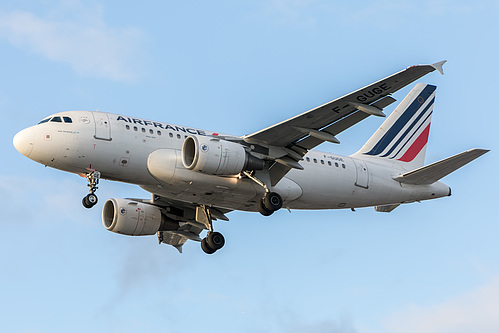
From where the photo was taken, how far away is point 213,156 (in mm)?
36062

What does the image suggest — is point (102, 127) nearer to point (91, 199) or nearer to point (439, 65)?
point (91, 199)

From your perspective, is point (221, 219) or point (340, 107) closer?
point (340, 107)

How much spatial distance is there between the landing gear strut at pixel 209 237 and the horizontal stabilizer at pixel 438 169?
29.8ft

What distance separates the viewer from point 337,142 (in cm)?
3694

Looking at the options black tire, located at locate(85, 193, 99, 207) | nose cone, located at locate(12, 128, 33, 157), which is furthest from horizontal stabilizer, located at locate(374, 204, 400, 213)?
nose cone, located at locate(12, 128, 33, 157)

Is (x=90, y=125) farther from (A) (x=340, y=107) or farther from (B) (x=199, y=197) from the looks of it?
(A) (x=340, y=107)

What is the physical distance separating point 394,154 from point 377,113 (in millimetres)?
9548

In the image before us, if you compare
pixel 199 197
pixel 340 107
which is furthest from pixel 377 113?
pixel 199 197

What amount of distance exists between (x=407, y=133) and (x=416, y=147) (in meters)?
0.89

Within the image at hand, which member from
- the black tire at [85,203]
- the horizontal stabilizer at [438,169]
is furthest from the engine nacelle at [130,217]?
the horizontal stabilizer at [438,169]

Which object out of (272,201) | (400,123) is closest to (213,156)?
(272,201)

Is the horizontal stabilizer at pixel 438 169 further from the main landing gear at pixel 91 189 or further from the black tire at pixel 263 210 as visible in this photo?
the main landing gear at pixel 91 189

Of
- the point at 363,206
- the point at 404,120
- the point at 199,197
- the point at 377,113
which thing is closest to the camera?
the point at 377,113

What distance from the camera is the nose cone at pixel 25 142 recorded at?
35812mm
